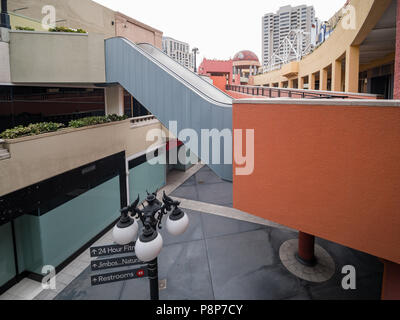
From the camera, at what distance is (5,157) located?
330 inches

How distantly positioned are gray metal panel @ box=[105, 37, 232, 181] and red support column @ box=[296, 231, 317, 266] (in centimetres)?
556

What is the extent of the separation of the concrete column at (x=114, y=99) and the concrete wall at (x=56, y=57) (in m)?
3.69

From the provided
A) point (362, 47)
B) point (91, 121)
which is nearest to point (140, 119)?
point (91, 121)

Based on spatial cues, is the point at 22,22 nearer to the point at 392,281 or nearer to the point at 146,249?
the point at 146,249

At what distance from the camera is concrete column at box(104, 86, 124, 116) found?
15594 millimetres

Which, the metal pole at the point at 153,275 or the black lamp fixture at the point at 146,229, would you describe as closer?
the black lamp fixture at the point at 146,229

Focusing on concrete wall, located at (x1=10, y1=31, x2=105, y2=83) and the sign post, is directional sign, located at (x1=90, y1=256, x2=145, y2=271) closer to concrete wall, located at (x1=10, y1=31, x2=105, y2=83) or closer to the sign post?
the sign post

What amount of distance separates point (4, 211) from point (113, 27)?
1388 cm

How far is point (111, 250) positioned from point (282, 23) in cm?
19544

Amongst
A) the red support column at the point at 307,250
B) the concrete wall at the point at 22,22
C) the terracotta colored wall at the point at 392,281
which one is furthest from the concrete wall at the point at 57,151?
the terracotta colored wall at the point at 392,281

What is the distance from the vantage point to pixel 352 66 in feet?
46.9

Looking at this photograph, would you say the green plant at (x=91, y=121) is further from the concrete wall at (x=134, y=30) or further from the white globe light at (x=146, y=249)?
the white globe light at (x=146, y=249)

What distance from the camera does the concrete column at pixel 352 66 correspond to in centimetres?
1407
